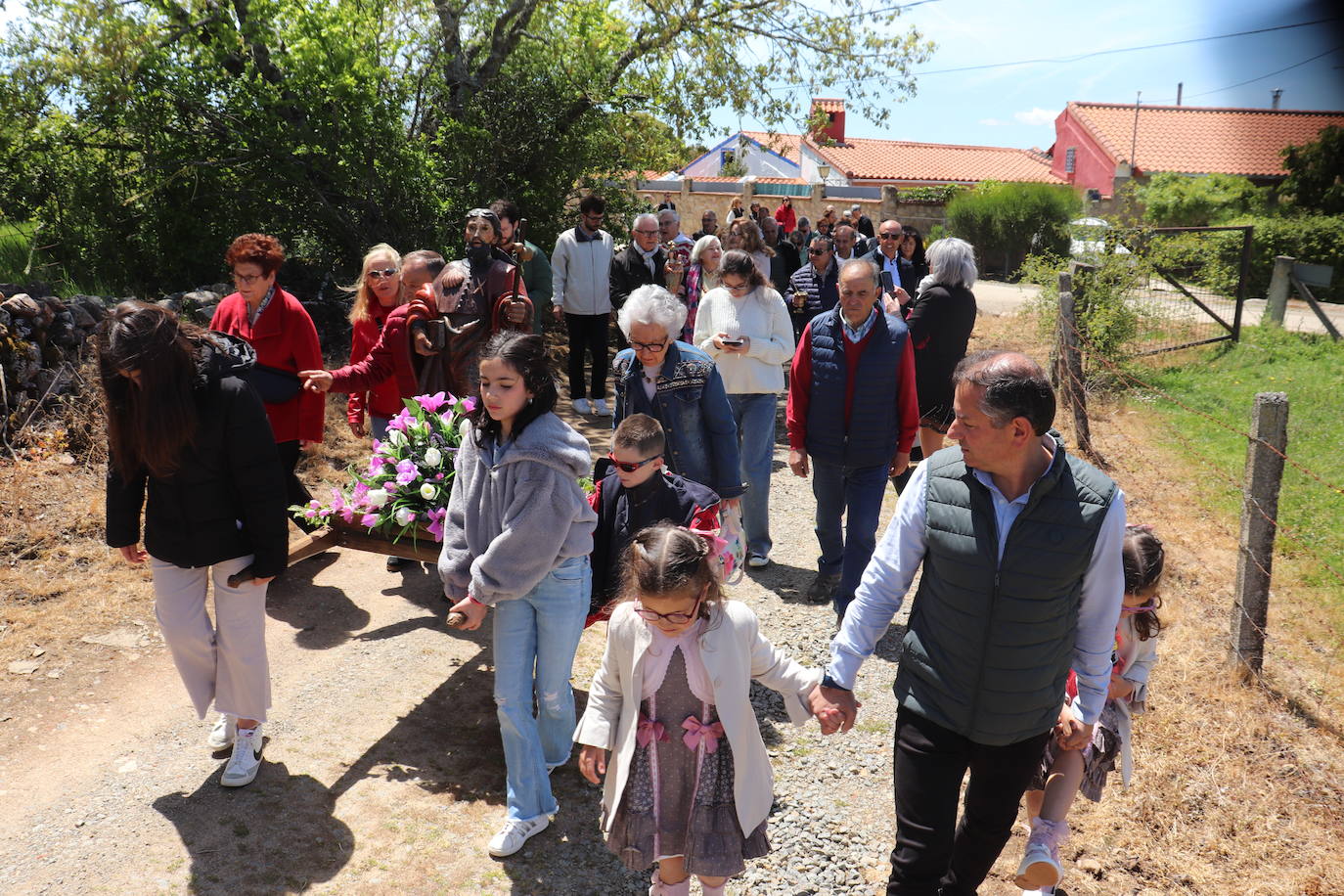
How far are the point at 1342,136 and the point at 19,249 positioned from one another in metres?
29.9

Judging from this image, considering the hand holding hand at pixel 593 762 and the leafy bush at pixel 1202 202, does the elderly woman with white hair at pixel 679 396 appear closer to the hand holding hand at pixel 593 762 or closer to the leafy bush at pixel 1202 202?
the hand holding hand at pixel 593 762

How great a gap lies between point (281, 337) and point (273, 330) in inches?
2.3

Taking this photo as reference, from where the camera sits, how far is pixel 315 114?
29.5ft

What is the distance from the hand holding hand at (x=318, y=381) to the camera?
201 inches

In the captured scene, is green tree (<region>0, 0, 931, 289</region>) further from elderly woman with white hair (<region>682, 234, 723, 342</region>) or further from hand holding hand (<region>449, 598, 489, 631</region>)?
hand holding hand (<region>449, 598, 489, 631</region>)

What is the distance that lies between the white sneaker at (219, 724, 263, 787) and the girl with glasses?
173cm

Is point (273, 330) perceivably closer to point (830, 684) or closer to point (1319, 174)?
point (830, 684)

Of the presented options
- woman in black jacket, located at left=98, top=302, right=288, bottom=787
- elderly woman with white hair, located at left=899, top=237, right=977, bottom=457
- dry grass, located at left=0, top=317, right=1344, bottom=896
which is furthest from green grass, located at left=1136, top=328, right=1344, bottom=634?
woman in black jacket, located at left=98, top=302, right=288, bottom=787

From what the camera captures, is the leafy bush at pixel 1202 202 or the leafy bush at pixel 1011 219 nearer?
the leafy bush at pixel 1011 219

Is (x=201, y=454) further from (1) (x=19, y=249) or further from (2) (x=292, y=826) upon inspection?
(1) (x=19, y=249)

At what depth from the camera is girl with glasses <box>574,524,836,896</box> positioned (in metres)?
2.78

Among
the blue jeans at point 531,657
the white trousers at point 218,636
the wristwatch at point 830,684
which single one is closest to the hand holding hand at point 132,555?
the white trousers at point 218,636

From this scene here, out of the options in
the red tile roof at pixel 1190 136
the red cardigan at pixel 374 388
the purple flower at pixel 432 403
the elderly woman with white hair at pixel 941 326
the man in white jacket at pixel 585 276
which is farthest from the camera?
the red tile roof at pixel 1190 136

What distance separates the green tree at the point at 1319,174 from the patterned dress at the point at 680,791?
95.5 ft
